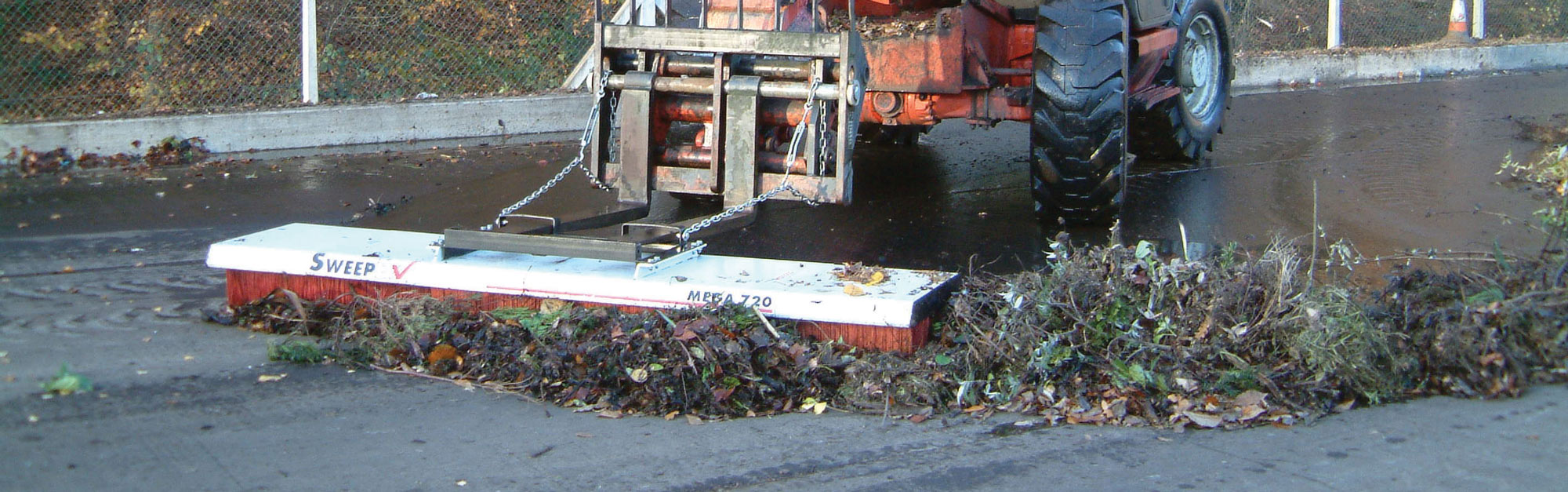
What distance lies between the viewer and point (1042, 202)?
700 centimetres

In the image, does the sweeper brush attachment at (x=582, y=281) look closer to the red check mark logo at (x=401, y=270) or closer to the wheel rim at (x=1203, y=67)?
the red check mark logo at (x=401, y=270)

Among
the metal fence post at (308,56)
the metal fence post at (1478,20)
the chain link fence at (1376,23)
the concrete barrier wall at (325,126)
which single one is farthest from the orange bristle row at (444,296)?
the metal fence post at (1478,20)

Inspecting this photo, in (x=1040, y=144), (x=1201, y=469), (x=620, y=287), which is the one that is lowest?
(x=1201, y=469)

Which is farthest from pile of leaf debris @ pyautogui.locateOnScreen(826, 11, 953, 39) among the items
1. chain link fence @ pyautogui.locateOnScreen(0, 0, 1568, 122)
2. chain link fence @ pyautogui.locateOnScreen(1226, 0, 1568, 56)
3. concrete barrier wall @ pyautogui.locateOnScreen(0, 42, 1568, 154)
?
chain link fence @ pyautogui.locateOnScreen(1226, 0, 1568, 56)

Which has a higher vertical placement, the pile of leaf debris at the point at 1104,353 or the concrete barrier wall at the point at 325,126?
the concrete barrier wall at the point at 325,126

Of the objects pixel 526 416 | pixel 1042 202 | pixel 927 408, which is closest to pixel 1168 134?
pixel 1042 202

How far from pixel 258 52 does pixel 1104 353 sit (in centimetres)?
766

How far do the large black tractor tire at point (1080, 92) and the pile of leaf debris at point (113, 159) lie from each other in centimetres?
587

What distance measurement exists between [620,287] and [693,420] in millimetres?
716

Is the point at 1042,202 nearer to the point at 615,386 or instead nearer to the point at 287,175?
the point at 615,386

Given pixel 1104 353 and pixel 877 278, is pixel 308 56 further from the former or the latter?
pixel 1104 353

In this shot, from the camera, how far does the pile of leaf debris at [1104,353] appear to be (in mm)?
4383

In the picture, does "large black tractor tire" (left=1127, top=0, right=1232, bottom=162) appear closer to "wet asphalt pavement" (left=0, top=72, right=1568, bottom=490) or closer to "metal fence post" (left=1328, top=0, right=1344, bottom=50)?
"wet asphalt pavement" (left=0, top=72, right=1568, bottom=490)

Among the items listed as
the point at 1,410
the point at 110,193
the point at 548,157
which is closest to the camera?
the point at 1,410
